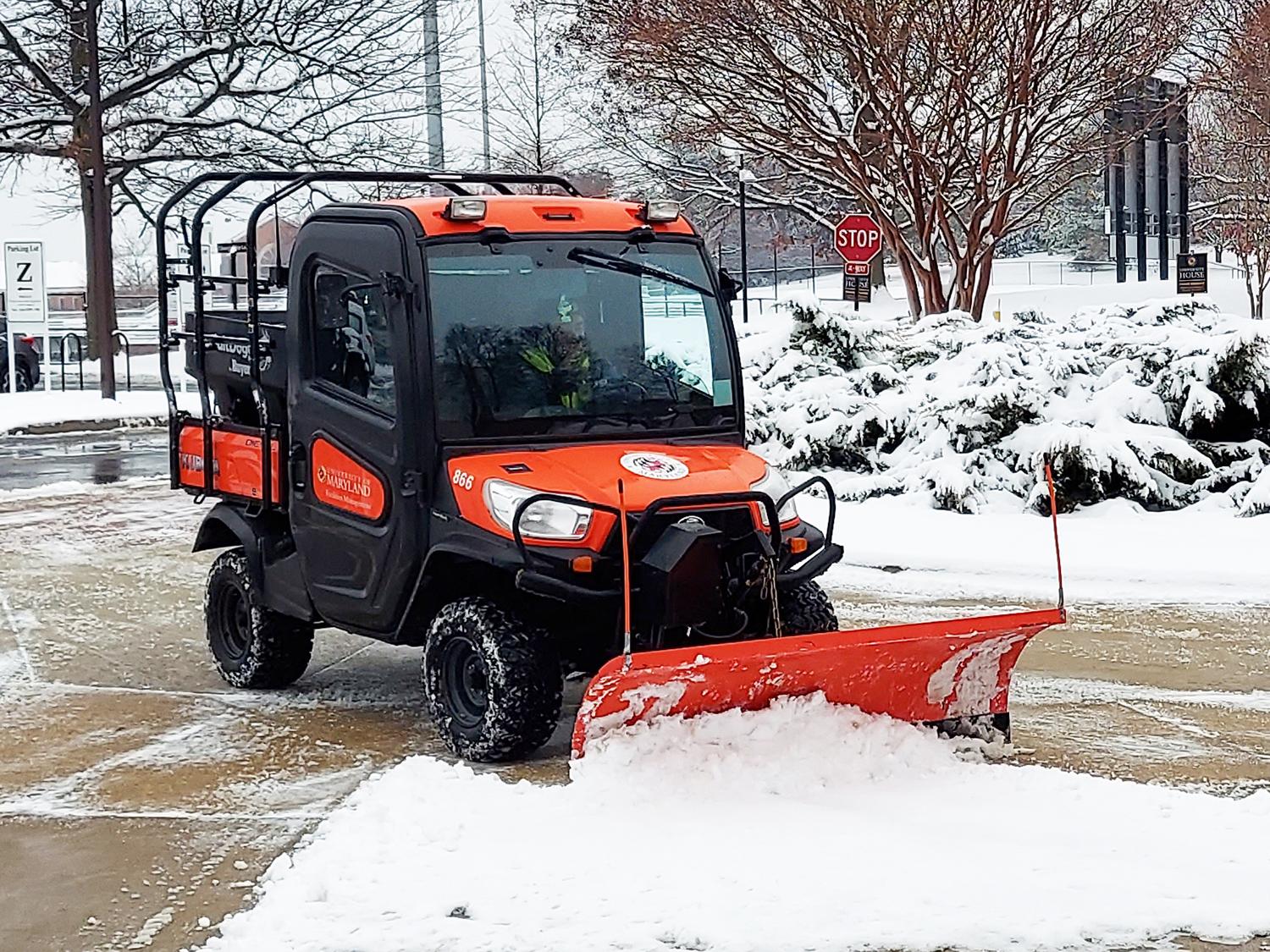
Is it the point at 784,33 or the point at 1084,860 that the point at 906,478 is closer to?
the point at 1084,860

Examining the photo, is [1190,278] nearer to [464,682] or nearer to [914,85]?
[914,85]

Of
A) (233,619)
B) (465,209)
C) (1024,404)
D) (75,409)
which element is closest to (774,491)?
(465,209)

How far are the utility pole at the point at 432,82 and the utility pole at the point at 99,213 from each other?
5.74 meters

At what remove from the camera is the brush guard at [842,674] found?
19.3 feet

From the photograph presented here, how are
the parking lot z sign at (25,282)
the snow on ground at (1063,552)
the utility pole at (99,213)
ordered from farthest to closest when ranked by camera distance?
the utility pole at (99,213)
the parking lot z sign at (25,282)
the snow on ground at (1063,552)

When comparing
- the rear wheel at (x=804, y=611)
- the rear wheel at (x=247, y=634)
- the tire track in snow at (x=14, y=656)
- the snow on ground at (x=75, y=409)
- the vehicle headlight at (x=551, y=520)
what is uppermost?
the vehicle headlight at (x=551, y=520)

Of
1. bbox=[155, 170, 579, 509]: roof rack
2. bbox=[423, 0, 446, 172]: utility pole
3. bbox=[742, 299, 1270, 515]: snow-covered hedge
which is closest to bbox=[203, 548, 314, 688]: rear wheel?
bbox=[155, 170, 579, 509]: roof rack

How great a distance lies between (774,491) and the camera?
6.99 metres

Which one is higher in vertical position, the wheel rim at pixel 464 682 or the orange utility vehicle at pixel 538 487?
the orange utility vehicle at pixel 538 487

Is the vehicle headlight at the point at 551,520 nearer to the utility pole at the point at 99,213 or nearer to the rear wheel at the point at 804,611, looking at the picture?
the rear wheel at the point at 804,611

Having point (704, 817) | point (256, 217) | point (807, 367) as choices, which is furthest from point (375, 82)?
point (704, 817)

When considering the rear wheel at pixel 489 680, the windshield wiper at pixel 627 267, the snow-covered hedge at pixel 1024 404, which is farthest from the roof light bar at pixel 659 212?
the snow-covered hedge at pixel 1024 404

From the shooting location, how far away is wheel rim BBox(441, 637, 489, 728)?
6.79m

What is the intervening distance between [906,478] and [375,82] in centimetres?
2355
